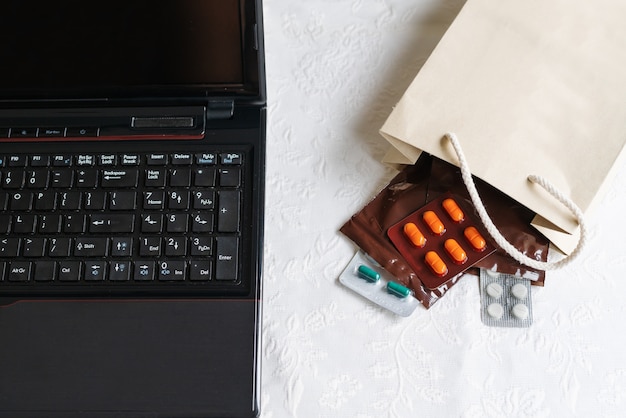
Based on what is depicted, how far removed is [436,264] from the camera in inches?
20.9

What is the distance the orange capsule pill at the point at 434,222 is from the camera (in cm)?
54

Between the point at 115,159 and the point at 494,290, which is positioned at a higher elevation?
the point at 115,159

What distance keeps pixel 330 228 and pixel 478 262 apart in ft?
0.44

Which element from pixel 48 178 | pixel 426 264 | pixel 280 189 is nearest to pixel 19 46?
pixel 48 178

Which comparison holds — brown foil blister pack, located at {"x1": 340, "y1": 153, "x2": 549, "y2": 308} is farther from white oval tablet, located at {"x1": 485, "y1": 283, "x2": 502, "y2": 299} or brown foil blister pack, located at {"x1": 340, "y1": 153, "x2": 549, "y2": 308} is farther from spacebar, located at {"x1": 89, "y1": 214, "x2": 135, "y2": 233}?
spacebar, located at {"x1": 89, "y1": 214, "x2": 135, "y2": 233}

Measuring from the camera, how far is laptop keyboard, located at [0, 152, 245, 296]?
1.68 ft

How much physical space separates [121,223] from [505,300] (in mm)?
339

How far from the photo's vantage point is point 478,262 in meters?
0.54

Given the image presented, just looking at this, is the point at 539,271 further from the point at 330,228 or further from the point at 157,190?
the point at 157,190

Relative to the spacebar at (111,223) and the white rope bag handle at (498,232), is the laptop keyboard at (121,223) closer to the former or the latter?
the spacebar at (111,223)

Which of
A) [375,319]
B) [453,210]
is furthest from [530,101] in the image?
[375,319]

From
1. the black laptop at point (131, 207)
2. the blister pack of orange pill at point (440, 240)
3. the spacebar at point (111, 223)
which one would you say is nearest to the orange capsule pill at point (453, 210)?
the blister pack of orange pill at point (440, 240)

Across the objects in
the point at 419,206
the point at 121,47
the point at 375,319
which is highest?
the point at 121,47

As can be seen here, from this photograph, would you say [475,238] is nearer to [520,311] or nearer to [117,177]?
[520,311]
